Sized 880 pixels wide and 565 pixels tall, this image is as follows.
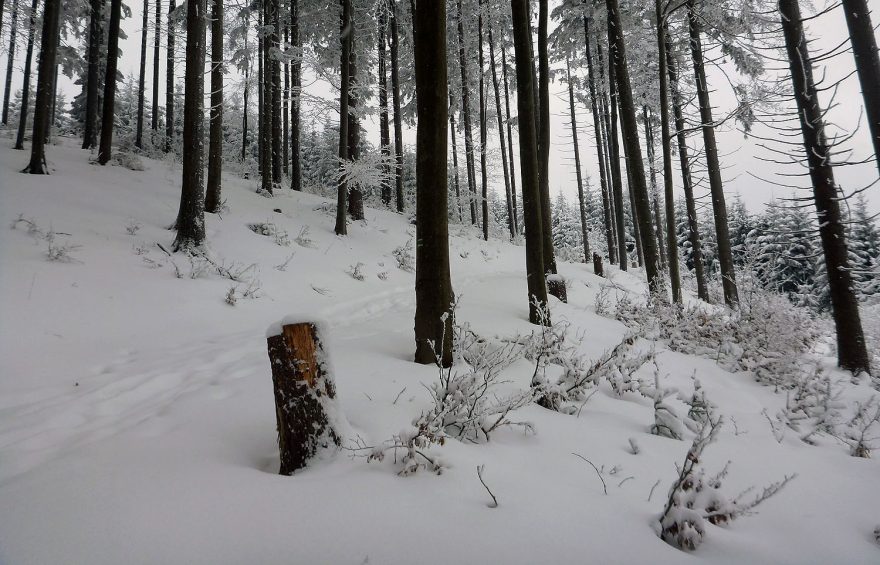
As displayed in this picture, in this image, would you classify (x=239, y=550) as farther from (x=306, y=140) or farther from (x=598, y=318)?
(x=306, y=140)

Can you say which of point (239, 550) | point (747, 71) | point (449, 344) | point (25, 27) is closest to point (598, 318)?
point (449, 344)

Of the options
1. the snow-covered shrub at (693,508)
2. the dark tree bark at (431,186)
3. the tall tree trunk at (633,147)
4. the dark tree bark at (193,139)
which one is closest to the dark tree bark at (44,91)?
the dark tree bark at (193,139)

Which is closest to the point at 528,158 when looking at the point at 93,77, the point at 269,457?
the point at 269,457

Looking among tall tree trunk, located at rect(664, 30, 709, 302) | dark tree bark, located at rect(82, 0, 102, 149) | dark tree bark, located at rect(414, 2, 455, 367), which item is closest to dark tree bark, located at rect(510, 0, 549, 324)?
dark tree bark, located at rect(414, 2, 455, 367)

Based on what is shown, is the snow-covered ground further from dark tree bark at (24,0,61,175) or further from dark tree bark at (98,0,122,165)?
dark tree bark at (98,0,122,165)

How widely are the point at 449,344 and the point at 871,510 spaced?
9.66 feet

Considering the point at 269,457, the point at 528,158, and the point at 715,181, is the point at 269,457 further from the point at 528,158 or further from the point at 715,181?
the point at 715,181

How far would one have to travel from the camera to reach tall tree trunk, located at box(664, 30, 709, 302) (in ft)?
39.5

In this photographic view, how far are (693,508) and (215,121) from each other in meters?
11.4

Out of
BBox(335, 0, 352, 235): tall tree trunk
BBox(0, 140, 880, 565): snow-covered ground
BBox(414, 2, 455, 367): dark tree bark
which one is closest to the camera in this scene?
Result: BBox(0, 140, 880, 565): snow-covered ground

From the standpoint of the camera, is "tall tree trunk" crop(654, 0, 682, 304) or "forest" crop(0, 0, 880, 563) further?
"tall tree trunk" crop(654, 0, 682, 304)

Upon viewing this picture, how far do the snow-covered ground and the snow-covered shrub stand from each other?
65mm

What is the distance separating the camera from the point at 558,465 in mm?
2279

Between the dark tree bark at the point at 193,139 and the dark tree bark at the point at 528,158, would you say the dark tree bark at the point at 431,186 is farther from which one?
the dark tree bark at the point at 193,139
